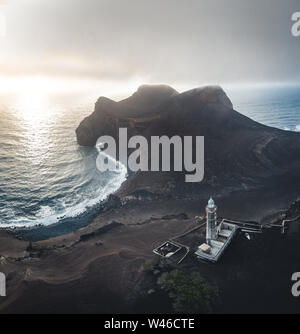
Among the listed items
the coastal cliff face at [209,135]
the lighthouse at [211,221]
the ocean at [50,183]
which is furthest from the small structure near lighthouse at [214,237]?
the ocean at [50,183]

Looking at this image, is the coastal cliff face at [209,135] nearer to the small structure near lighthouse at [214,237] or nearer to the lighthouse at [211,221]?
the small structure near lighthouse at [214,237]

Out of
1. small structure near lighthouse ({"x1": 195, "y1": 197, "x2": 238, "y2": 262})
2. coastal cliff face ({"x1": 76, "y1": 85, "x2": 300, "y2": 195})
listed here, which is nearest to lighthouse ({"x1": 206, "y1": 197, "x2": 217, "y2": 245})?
small structure near lighthouse ({"x1": 195, "y1": 197, "x2": 238, "y2": 262})

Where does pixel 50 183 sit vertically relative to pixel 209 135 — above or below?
below

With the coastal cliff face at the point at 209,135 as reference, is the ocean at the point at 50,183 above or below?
below

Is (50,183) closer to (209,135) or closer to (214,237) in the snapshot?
(209,135)

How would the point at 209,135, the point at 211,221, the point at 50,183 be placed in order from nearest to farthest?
the point at 211,221 → the point at 50,183 → the point at 209,135

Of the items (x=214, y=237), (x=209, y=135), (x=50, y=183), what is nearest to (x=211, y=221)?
(x=214, y=237)

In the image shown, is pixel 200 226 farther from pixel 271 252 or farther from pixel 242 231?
pixel 271 252
